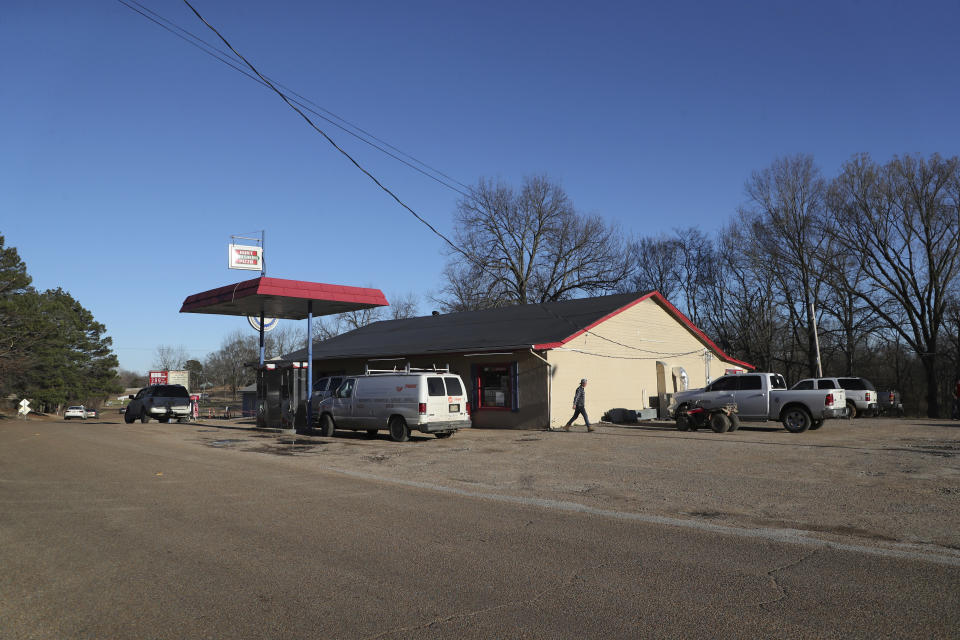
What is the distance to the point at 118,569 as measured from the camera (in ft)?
19.3

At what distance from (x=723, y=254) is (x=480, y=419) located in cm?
3376

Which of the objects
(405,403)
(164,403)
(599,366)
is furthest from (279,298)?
(599,366)

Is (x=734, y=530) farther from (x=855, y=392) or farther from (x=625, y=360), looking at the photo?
(x=855, y=392)

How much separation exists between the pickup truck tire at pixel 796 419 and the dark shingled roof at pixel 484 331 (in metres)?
7.44

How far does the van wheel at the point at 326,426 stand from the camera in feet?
69.6

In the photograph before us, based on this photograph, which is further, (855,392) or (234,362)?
(234,362)

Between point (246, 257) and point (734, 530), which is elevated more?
point (246, 257)

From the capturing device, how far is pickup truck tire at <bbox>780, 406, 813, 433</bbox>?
20734 mm

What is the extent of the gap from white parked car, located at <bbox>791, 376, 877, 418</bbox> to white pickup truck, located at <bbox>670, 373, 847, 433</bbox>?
6506 mm

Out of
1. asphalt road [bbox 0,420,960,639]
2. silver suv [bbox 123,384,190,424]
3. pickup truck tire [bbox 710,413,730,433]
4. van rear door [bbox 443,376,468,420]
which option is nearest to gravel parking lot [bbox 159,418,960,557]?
pickup truck tire [bbox 710,413,730,433]

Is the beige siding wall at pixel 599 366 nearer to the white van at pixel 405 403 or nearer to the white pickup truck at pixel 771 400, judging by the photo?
the white pickup truck at pixel 771 400

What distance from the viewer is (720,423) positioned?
70.1 feet

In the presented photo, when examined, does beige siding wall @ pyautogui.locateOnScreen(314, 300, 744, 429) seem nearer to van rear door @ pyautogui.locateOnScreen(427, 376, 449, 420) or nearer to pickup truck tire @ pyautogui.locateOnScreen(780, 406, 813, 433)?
van rear door @ pyautogui.locateOnScreen(427, 376, 449, 420)

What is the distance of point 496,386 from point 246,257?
37.2ft
